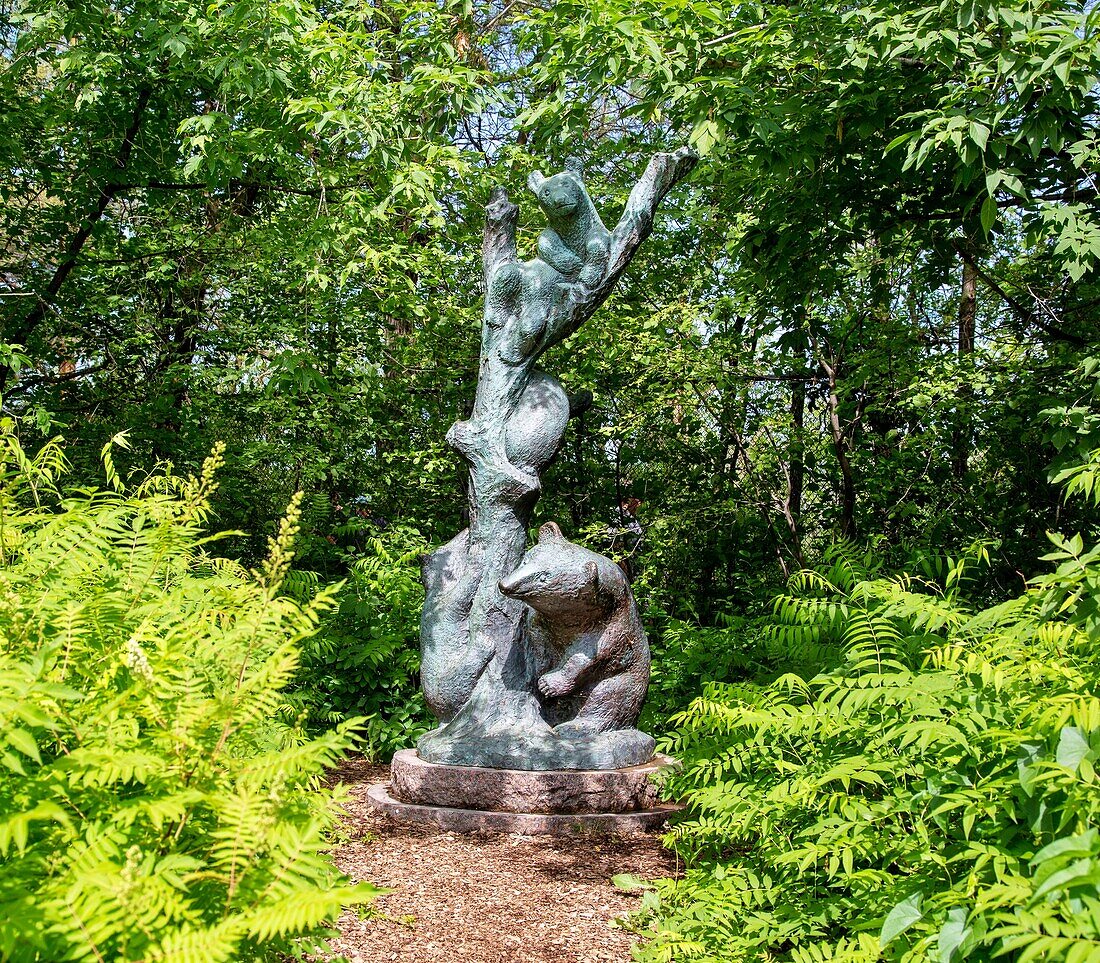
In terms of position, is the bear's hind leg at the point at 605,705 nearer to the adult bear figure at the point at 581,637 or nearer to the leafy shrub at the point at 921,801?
the adult bear figure at the point at 581,637

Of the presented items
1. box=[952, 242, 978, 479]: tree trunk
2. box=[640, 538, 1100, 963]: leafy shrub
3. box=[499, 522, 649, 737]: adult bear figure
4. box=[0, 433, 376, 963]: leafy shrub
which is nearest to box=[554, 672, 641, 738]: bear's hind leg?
box=[499, 522, 649, 737]: adult bear figure

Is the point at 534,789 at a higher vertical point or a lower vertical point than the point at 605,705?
lower

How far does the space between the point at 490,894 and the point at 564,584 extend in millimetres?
1769

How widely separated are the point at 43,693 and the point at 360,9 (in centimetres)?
725

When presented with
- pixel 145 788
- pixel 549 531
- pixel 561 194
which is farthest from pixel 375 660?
pixel 145 788

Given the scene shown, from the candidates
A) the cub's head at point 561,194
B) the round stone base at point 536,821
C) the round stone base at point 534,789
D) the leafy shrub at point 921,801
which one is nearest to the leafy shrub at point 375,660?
the round stone base at point 534,789

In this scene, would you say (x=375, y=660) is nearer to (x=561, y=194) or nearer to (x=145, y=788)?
(x=561, y=194)

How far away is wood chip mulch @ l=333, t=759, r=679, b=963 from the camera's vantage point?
3.78m

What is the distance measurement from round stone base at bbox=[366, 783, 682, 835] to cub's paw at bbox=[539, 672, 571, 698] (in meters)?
0.71

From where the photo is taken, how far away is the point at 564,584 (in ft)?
18.0

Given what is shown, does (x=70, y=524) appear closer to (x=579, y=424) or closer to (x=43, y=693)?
(x=43, y=693)

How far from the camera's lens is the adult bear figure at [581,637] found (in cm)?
550

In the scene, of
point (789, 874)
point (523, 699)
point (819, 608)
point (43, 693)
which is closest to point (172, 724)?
point (43, 693)

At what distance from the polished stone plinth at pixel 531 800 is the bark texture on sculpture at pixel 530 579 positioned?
5.6 inches
